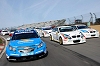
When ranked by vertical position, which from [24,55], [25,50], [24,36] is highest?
[24,36]

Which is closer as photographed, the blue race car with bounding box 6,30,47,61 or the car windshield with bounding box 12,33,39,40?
the blue race car with bounding box 6,30,47,61

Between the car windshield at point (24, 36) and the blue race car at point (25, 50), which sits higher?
the car windshield at point (24, 36)

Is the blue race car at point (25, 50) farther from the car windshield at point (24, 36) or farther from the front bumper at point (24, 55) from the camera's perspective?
the car windshield at point (24, 36)

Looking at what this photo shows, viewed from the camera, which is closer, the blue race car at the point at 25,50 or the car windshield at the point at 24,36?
the blue race car at the point at 25,50

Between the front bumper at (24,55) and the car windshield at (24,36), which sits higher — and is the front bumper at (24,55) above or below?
below

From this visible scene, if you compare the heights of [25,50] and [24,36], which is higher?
[24,36]

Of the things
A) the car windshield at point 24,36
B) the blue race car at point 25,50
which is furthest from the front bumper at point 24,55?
the car windshield at point 24,36

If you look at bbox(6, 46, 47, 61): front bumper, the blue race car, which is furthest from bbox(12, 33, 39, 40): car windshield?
bbox(6, 46, 47, 61): front bumper

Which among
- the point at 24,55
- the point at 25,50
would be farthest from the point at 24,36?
the point at 24,55

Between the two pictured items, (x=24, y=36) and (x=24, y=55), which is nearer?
(x=24, y=55)

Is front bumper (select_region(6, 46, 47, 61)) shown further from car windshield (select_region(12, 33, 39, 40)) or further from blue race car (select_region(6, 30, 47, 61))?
car windshield (select_region(12, 33, 39, 40))

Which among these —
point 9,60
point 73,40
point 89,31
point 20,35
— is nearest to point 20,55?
point 9,60

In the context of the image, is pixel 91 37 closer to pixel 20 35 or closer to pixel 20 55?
pixel 20 35

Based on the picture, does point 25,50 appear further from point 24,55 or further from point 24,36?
point 24,36
